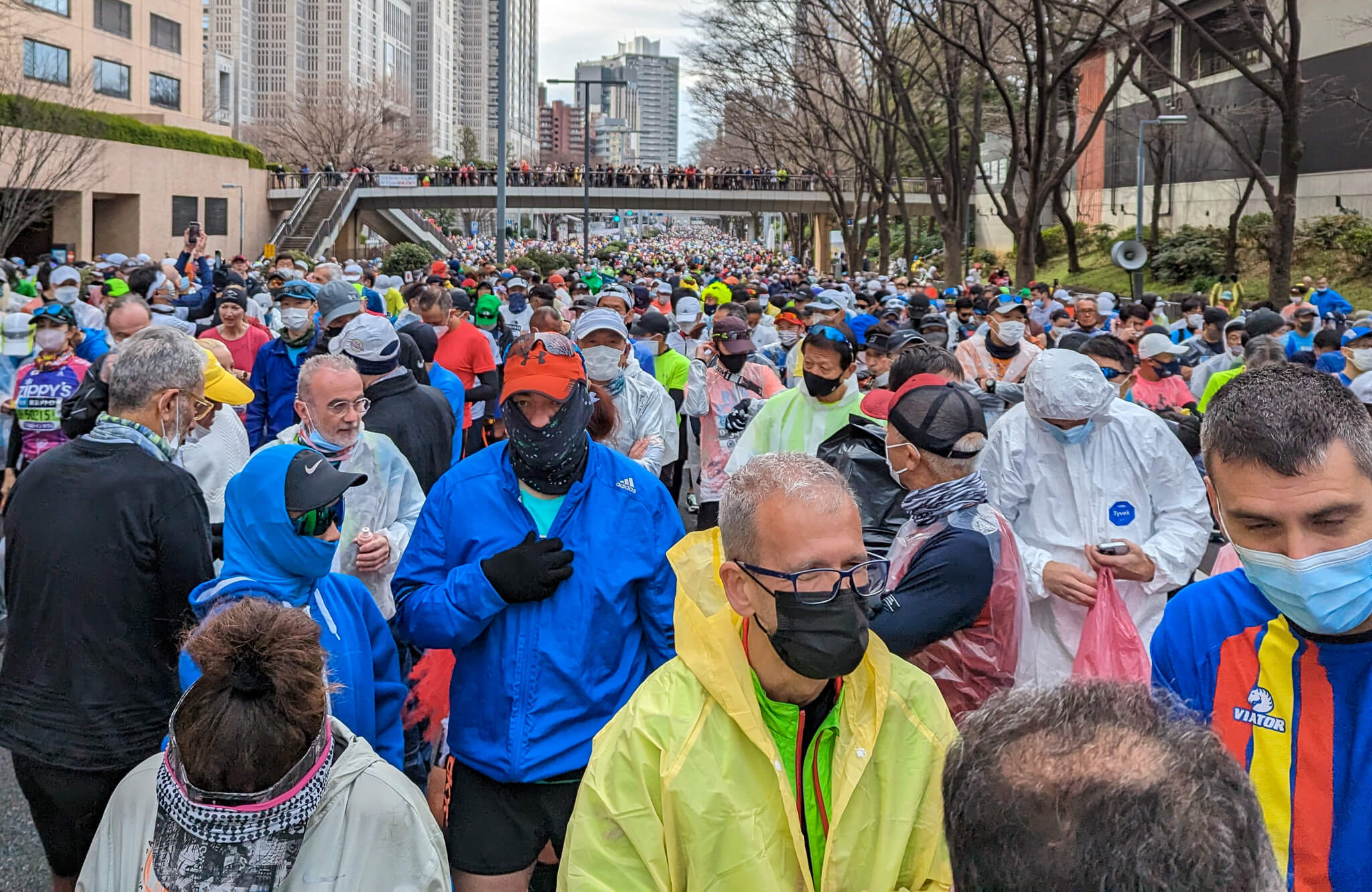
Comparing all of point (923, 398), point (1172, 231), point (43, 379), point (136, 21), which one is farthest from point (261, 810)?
point (136, 21)

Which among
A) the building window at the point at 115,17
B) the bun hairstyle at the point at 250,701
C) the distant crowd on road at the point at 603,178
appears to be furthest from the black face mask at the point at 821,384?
the distant crowd on road at the point at 603,178

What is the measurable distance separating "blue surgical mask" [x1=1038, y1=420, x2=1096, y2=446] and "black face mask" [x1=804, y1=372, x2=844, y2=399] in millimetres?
1570

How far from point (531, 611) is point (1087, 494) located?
88.3 inches

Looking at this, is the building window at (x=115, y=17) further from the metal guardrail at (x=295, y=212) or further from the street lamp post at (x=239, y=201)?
the metal guardrail at (x=295, y=212)

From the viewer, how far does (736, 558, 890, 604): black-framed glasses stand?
260cm

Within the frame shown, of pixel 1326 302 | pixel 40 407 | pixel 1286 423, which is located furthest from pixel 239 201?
pixel 1286 423

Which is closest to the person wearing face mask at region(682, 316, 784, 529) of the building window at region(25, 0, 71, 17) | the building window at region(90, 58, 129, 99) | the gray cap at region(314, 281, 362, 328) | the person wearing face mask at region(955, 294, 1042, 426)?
the person wearing face mask at region(955, 294, 1042, 426)

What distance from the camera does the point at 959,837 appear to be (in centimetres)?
148

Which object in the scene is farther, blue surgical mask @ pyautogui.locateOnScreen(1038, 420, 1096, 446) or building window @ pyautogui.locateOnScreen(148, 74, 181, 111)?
building window @ pyautogui.locateOnScreen(148, 74, 181, 111)

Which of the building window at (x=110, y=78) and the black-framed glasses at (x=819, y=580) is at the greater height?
the building window at (x=110, y=78)

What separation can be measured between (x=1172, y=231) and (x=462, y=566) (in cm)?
4848

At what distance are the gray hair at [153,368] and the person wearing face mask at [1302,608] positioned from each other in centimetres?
300

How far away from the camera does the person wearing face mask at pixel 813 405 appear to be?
6.27m

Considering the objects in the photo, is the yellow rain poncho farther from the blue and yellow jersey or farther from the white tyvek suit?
the white tyvek suit
